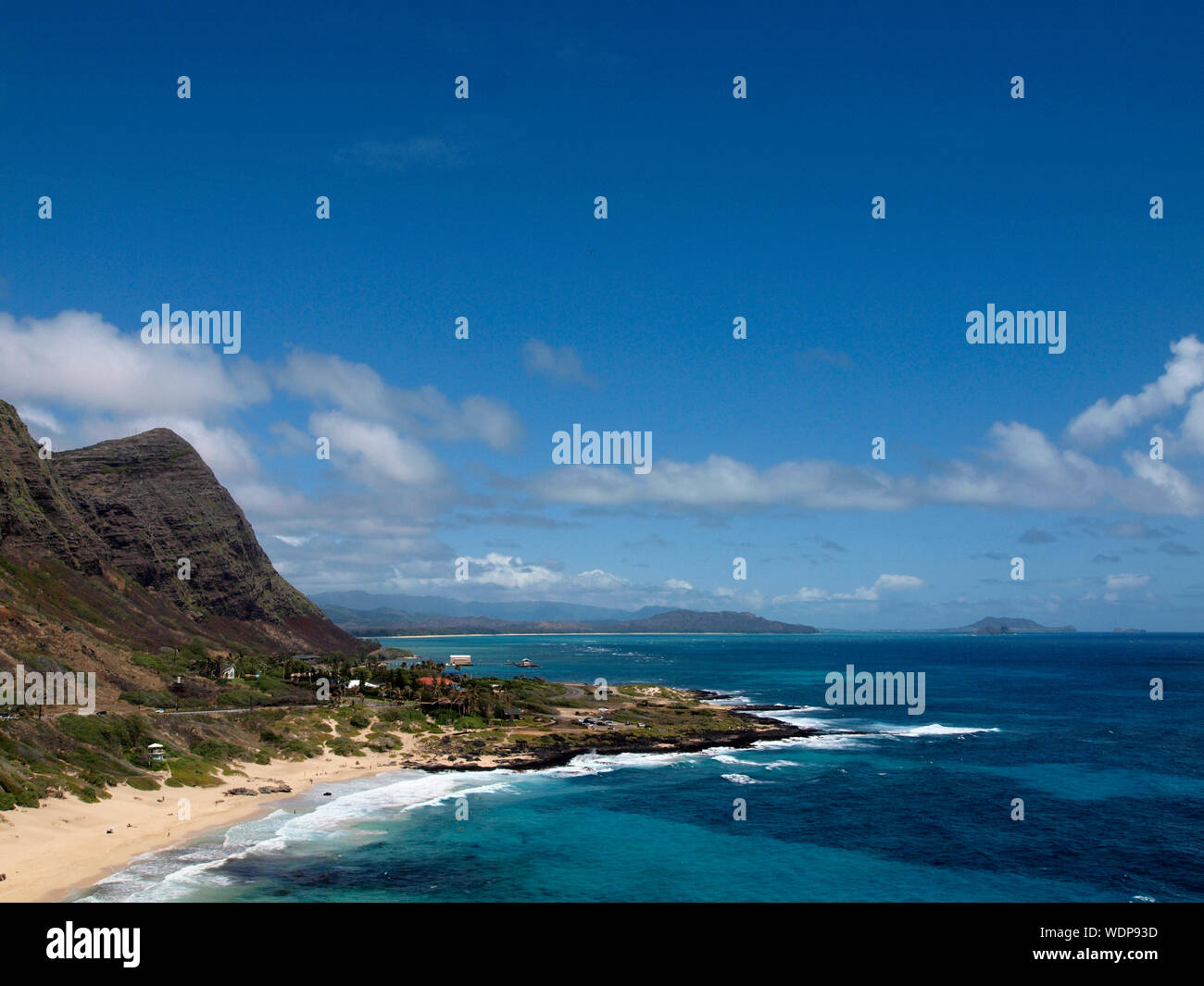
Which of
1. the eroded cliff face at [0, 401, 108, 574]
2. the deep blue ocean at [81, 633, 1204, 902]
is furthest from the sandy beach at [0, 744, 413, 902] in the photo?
the eroded cliff face at [0, 401, 108, 574]

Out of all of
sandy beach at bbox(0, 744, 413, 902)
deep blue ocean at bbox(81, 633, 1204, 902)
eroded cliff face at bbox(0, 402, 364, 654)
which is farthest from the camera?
eroded cliff face at bbox(0, 402, 364, 654)

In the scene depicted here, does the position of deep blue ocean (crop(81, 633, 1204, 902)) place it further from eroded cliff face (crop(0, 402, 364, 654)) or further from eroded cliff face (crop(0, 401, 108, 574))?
eroded cliff face (crop(0, 401, 108, 574))

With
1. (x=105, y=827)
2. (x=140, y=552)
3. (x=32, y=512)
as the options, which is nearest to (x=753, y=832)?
(x=105, y=827)

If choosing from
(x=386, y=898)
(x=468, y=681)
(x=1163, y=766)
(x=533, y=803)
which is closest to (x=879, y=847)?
(x=533, y=803)

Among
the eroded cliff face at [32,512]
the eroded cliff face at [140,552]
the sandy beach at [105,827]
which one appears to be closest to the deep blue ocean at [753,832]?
the sandy beach at [105,827]

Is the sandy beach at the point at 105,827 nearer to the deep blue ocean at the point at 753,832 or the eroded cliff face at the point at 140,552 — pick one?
the deep blue ocean at the point at 753,832

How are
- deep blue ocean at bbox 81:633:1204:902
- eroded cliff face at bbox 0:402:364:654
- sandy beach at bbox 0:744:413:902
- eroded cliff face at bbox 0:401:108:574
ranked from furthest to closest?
eroded cliff face at bbox 0:401:108:574 < eroded cliff face at bbox 0:402:364:654 < deep blue ocean at bbox 81:633:1204:902 < sandy beach at bbox 0:744:413:902

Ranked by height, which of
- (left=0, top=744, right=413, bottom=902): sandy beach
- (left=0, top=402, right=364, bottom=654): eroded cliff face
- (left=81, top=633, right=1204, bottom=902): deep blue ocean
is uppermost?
(left=0, top=402, right=364, bottom=654): eroded cliff face
